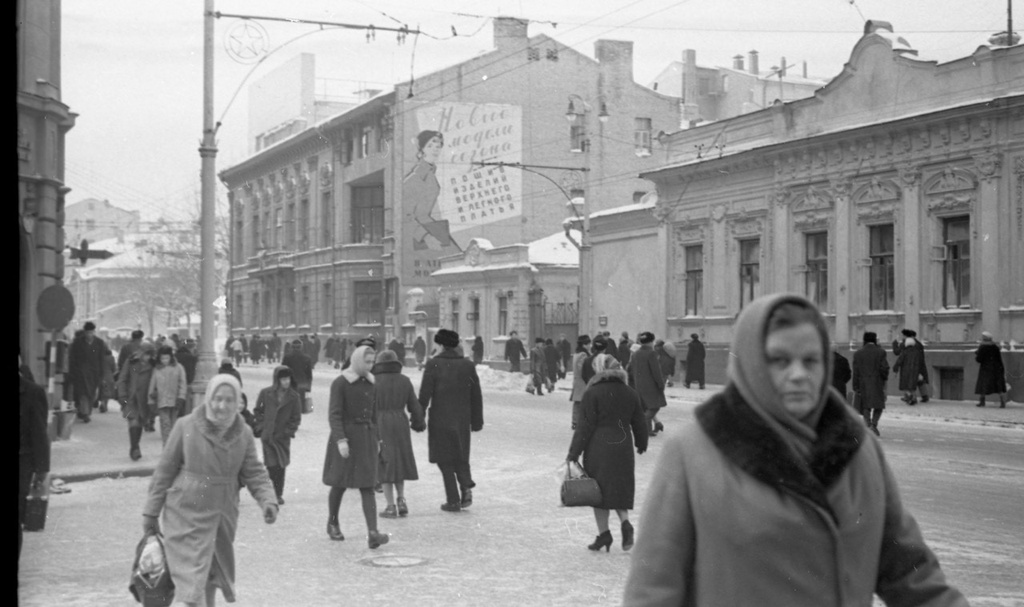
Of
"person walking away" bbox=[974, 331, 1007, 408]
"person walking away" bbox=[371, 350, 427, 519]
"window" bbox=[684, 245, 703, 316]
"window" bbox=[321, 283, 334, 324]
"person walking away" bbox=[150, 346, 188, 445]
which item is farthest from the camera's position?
"window" bbox=[321, 283, 334, 324]

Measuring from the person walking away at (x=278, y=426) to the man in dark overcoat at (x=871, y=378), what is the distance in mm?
11116

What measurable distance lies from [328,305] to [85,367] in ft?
141

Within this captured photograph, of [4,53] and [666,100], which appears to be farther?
[666,100]

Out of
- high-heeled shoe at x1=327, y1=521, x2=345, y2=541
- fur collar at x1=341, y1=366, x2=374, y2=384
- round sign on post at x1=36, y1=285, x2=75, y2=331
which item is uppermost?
round sign on post at x1=36, y1=285, x2=75, y2=331

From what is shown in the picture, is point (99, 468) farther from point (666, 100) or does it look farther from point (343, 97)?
point (343, 97)

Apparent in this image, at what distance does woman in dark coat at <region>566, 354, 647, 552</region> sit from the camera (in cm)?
978

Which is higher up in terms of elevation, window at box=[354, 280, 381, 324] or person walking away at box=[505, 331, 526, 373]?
window at box=[354, 280, 381, 324]

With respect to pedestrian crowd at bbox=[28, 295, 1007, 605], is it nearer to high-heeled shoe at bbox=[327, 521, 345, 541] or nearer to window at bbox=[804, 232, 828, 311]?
high-heeled shoe at bbox=[327, 521, 345, 541]

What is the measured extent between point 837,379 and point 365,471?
11.0 metres

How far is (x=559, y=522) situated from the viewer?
11547mm

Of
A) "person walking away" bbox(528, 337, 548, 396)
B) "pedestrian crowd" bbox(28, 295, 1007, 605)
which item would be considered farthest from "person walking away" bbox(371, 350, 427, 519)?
"person walking away" bbox(528, 337, 548, 396)

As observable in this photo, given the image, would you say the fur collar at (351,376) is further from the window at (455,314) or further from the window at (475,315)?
the window at (455,314)

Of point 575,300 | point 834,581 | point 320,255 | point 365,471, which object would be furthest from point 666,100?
point 834,581

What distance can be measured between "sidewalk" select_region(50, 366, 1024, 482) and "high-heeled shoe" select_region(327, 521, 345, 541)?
5717 millimetres
